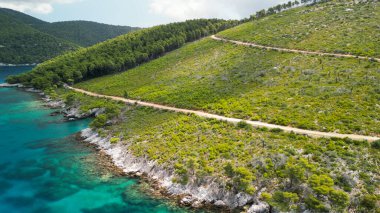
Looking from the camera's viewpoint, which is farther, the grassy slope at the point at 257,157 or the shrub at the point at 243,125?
the shrub at the point at 243,125

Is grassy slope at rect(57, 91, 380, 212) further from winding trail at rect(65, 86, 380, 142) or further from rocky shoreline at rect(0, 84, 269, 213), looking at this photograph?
winding trail at rect(65, 86, 380, 142)

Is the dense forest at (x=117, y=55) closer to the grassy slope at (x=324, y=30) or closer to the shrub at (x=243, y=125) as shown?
the grassy slope at (x=324, y=30)

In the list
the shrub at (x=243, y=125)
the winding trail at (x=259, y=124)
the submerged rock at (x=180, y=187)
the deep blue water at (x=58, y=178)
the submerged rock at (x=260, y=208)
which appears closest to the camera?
the submerged rock at (x=260, y=208)

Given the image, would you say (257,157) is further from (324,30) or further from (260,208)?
(324,30)

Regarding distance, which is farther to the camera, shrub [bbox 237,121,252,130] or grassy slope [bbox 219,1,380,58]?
grassy slope [bbox 219,1,380,58]

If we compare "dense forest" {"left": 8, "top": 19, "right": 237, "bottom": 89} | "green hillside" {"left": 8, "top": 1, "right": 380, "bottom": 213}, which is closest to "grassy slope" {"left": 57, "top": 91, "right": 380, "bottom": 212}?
"green hillside" {"left": 8, "top": 1, "right": 380, "bottom": 213}

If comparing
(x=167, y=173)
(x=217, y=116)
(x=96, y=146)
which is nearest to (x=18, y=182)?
(x=96, y=146)

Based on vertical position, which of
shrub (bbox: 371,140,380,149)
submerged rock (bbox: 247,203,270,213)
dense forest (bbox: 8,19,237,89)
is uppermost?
dense forest (bbox: 8,19,237,89)

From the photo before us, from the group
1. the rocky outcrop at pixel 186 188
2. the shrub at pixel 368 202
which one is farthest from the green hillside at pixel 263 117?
the rocky outcrop at pixel 186 188
